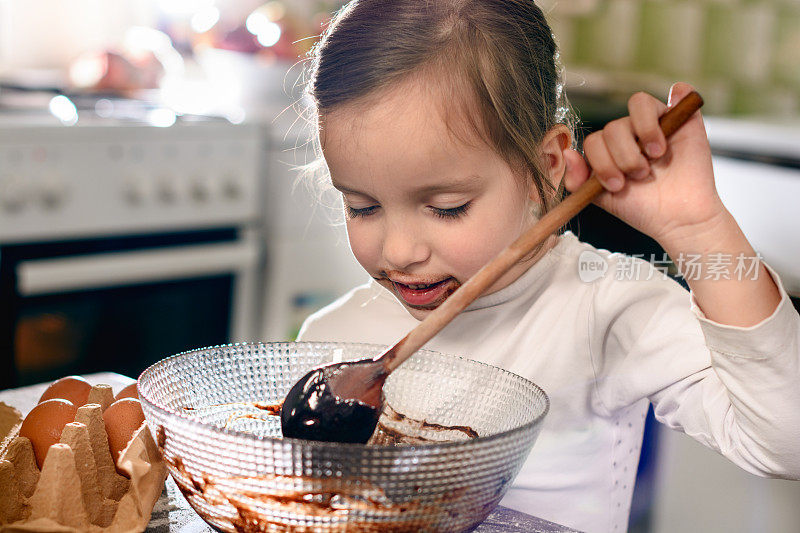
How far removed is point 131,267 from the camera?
85.7 inches

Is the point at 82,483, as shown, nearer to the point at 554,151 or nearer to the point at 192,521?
the point at 192,521

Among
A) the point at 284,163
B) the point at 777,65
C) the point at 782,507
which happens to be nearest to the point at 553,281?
the point at 782,507

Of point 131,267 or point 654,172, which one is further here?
point 131,267

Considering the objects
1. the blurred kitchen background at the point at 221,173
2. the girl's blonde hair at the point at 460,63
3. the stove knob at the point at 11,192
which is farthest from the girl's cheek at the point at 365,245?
the stove knob at the point at 11,192

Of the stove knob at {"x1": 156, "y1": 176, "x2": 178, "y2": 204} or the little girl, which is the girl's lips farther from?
the stove knob at {"x1": 156, "y1": 176, "x2": 178, "y2": 204}

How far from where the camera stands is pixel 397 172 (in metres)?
0.87

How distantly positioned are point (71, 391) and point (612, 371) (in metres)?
0.53

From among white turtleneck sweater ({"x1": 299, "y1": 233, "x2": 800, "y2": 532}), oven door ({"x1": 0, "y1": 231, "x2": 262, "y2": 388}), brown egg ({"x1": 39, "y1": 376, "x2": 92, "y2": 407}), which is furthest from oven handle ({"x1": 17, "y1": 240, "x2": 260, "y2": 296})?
brown egg ({"x1": 39, "y1": 376, "x2": 92, "y2": 407})

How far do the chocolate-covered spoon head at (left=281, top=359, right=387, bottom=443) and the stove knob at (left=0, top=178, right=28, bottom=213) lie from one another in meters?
1.51

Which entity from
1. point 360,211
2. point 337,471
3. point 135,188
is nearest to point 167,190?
point 135,188

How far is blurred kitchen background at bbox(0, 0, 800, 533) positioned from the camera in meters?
2.00

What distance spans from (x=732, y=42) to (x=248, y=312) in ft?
5.27

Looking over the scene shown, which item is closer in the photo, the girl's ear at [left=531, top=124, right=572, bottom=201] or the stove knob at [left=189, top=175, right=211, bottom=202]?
the girl's ear at [left=531, top=124, right=572, bottom=201]

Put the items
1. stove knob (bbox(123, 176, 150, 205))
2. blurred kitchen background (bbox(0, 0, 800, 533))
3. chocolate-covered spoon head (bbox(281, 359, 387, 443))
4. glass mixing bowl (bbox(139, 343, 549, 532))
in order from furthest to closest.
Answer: stove knob (bbox(123, 176, 150, 205))
blurred kitchen background (bbox(0, 0, 800, 533))
chocolate-covered spoon head (bbox(281, 359, 387, 443))
glass mixing bowl (bbox(139, 343, 549, 532))
